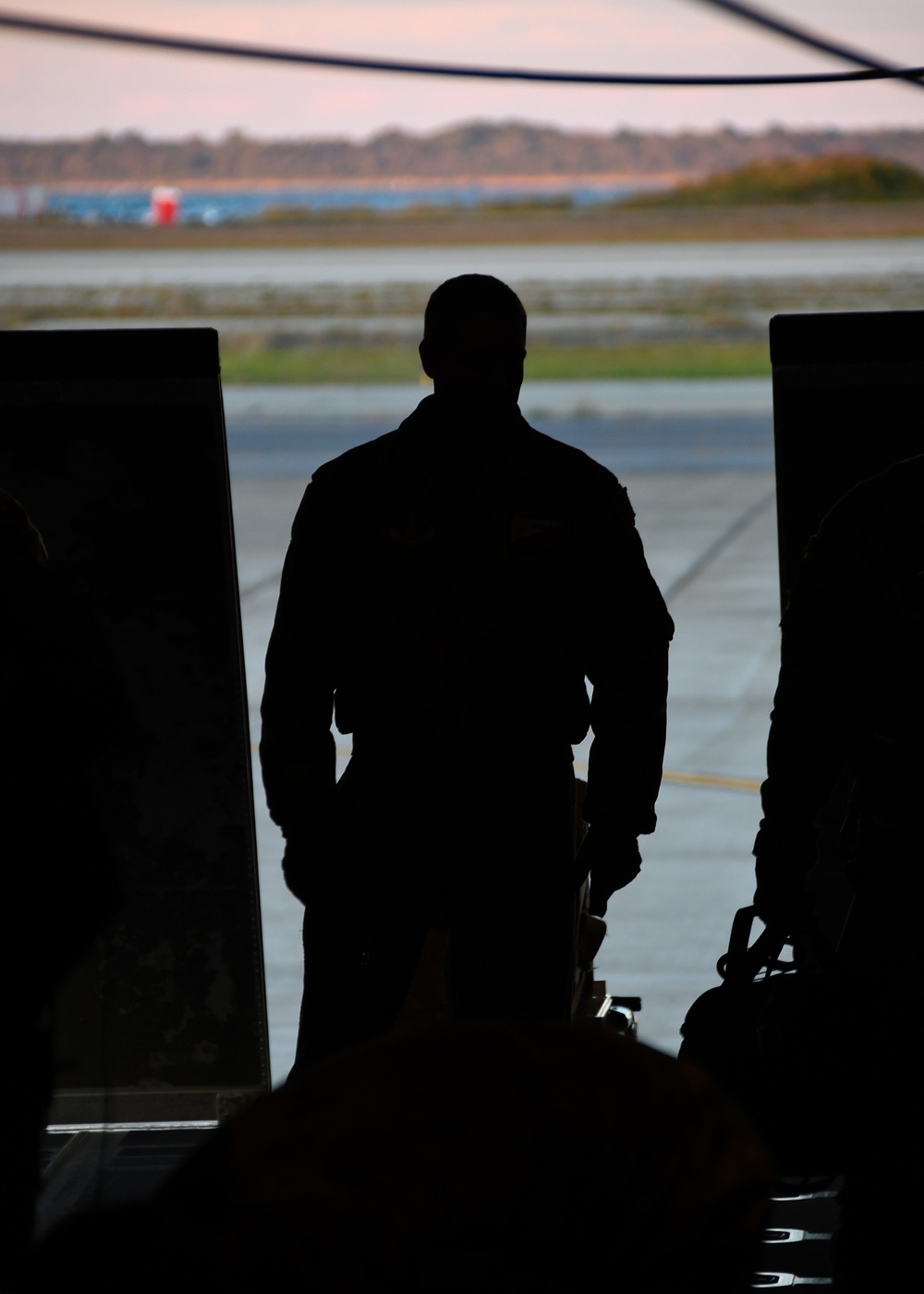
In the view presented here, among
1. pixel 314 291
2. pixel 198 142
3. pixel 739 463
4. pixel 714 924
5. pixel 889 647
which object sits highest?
pixel 198 142

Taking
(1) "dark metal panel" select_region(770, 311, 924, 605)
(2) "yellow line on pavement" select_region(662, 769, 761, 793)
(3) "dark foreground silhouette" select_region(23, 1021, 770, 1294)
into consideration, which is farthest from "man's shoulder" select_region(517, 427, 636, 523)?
(2) "yellow line on pavement" select_region(662, 769, 761, 793)

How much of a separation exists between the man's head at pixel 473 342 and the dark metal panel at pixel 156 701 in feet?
2.62

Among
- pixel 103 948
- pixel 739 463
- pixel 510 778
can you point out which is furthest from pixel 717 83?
pixel 739 463

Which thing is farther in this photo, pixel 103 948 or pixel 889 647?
pixel 103 948

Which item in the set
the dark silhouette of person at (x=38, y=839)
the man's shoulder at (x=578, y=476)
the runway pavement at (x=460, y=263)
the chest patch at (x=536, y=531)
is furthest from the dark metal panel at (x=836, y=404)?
the runway pavement at (x=460, y=263)

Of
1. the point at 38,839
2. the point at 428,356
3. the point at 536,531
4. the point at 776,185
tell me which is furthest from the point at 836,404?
the point at 776,185

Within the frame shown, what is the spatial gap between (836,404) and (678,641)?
7.04 m

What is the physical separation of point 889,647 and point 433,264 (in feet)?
131

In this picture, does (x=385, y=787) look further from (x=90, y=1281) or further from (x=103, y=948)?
(x=90, y=1281)

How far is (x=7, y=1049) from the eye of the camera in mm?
2123

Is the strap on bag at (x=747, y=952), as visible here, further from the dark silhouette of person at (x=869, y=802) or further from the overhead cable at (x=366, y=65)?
the overhead cable at (x=366, y=65)

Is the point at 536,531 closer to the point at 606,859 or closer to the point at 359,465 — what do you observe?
the point at 359,465

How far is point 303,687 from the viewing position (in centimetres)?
283

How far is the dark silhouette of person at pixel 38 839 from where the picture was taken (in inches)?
79.8
